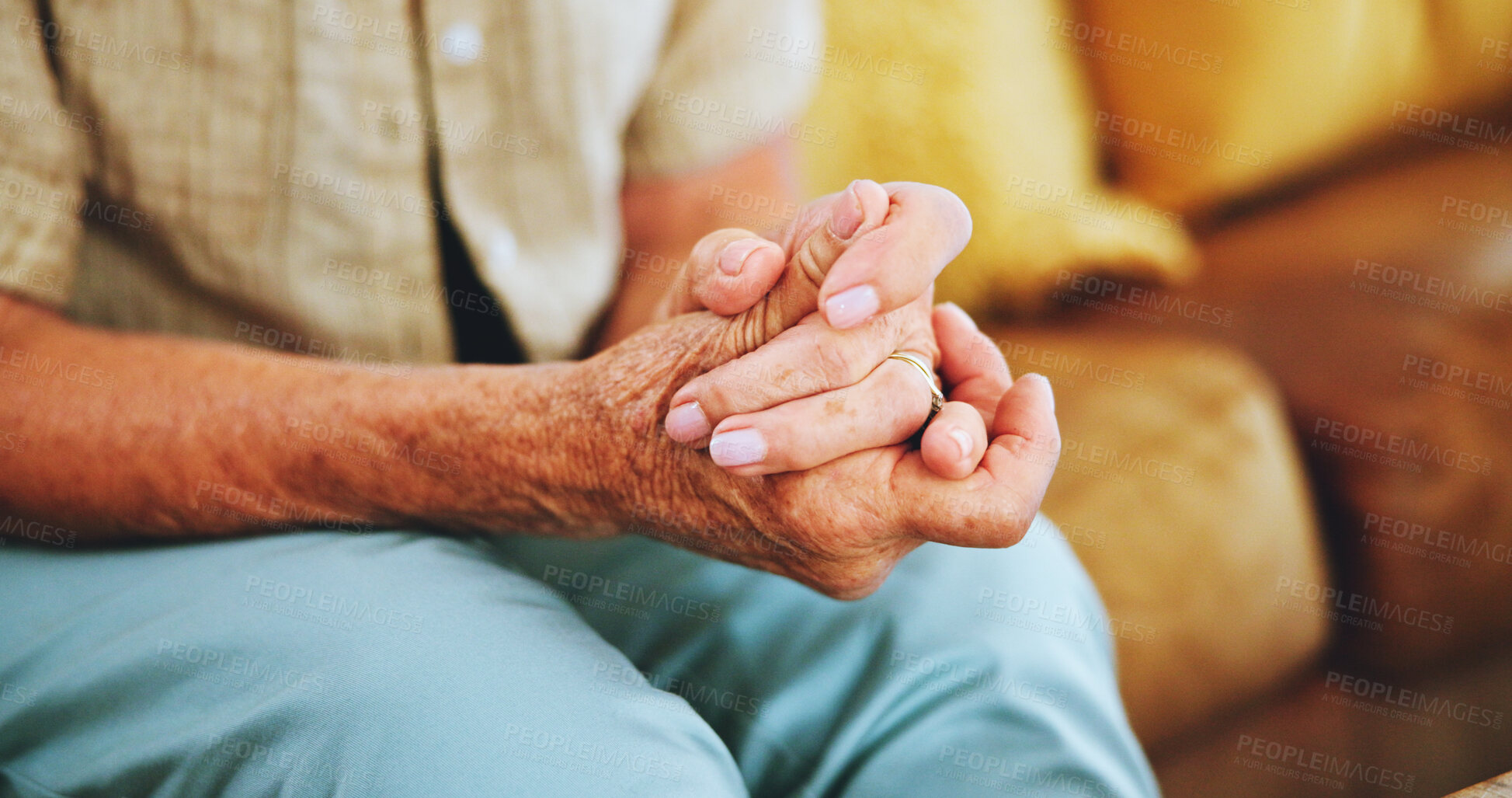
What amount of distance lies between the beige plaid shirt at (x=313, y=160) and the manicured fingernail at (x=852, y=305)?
452mm

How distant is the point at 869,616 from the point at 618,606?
0.78ft

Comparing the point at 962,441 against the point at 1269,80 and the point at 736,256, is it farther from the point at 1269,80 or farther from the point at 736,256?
the point at 1269,80

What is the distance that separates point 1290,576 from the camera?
1239 mm

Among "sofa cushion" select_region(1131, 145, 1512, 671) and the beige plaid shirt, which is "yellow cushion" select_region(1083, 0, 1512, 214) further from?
the beige plaid shirt

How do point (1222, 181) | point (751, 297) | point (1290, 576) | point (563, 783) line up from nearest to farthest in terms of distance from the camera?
point (563, 783)
point (751, 297)
point (1290, 576)
point (1222, 181)

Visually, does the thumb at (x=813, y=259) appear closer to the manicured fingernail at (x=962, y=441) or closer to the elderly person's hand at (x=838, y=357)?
the elderly person's hand at (x=838, y=357)

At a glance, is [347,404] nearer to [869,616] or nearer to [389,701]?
[389,701]

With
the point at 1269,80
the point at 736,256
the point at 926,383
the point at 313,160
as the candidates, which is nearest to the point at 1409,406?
the point at 1269,80

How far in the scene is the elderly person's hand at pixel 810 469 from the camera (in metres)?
0.57

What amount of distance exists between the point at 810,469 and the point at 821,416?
0.04 m

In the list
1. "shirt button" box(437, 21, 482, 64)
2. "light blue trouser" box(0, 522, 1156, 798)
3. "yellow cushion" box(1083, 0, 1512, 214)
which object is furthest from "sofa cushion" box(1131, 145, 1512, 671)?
"shirt button" box(437, 21, 482, 64)

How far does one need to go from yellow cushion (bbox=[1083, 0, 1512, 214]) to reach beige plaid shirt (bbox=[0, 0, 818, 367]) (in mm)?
1013

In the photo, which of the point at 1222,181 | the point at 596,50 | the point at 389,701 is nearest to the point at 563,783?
the point at 389,701

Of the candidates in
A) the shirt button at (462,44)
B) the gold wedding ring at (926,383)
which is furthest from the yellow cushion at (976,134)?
the gold wedding ring at (926,383)
